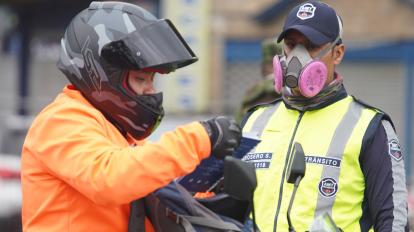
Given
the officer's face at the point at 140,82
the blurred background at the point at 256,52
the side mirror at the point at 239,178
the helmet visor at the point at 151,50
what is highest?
the helmet visor at the point at 151,50

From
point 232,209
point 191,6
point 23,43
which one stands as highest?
point 232,209

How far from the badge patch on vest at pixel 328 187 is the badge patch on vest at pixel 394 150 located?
229mm

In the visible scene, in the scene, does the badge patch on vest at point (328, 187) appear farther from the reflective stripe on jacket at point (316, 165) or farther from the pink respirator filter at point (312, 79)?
the pink respirator filter at point (312, 79)

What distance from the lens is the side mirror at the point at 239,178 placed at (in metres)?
2.90

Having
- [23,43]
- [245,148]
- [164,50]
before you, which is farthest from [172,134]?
[23,43]

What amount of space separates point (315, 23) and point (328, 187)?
641 mm

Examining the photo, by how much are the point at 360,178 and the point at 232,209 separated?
528mm

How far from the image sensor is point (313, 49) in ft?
12.0

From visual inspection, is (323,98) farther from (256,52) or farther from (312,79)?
(256,52)

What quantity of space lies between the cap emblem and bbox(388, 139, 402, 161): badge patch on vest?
0.59m

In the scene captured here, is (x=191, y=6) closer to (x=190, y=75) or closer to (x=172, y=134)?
(x=190, y=75)

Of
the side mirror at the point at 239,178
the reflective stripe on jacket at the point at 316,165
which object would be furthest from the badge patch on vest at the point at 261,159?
the side mirror at the point at 239,178

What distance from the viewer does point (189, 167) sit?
3004 mm

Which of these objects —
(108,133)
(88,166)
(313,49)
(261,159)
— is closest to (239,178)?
(88,166)
